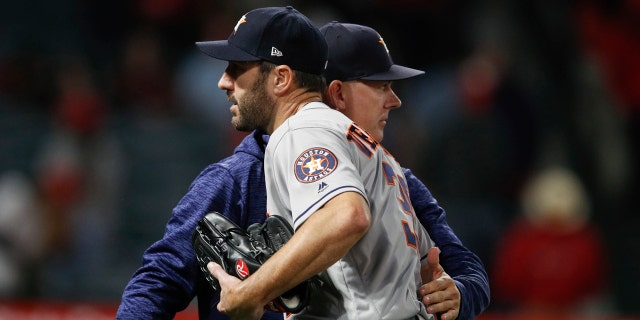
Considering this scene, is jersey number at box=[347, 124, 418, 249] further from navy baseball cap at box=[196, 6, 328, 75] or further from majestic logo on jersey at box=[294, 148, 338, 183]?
navy baseball cap at box=[196, 6, 328, 75]

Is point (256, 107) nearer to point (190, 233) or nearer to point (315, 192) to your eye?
point (190, 233)

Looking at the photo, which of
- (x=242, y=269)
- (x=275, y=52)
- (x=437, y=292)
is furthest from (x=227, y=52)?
(x=437, y=292)

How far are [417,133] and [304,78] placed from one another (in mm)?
4790

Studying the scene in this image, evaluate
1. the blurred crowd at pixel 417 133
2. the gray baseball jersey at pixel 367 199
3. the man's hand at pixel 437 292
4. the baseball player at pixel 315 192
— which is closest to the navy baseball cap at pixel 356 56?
the baseball player at pixel 315 192

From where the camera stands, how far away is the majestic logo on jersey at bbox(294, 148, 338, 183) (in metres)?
2.59

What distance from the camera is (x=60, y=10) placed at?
366 inches

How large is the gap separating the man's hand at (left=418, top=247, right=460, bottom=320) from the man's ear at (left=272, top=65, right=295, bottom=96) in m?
0.62

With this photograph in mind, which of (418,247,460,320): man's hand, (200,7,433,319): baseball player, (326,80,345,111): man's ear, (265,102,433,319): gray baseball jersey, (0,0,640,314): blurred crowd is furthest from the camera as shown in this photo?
(0,0,640,314): blurred crowd

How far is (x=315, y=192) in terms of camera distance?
8.45 ft

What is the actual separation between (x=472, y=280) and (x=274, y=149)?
0.95m

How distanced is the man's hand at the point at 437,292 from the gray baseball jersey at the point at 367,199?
100mm

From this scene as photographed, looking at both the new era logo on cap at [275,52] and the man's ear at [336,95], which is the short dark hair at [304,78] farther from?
the man's ear at [336,95]

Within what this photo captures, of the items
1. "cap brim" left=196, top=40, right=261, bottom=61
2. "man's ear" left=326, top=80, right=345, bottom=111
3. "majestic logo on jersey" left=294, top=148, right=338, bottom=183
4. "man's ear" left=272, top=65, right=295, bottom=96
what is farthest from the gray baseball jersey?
"man's ear" left=326, top=80, right=345, bottom=111

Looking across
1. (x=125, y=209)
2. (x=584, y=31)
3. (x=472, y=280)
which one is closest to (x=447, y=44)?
(x=584, y=31)
